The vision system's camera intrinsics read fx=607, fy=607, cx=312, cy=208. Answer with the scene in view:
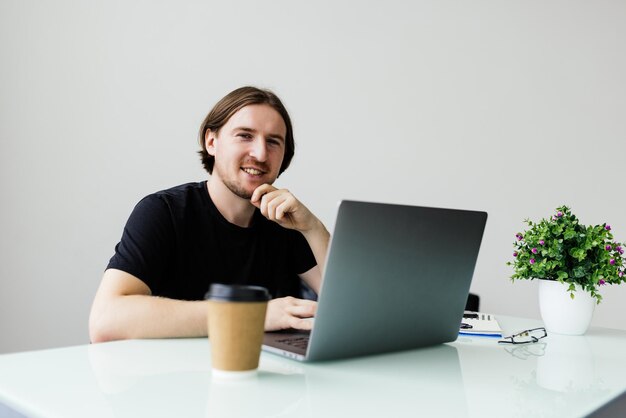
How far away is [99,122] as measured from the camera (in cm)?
295

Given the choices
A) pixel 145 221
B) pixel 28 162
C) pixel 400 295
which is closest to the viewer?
pixel 400 295

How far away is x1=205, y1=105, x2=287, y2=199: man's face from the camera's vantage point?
1770 mm

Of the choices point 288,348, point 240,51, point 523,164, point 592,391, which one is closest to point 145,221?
point 288,348

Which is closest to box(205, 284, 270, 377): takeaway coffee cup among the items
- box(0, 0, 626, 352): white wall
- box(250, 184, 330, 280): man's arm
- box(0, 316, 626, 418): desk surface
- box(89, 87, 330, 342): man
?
box(0, 316, 626, 418): desk surface

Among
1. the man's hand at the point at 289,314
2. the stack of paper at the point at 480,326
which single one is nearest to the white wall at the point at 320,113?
the stack of paper at the point at 480,326

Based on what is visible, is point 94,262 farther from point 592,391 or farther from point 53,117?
point 592,391

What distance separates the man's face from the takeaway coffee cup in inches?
37.8

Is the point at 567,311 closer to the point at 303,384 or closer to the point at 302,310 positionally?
the point at 302,310

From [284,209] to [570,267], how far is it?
0.71 m

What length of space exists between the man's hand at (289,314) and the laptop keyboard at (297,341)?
2 centimetres

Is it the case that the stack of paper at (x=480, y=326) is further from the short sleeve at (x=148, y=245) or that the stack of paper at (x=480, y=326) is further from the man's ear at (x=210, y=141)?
the man's ear at (x=210, y=141)

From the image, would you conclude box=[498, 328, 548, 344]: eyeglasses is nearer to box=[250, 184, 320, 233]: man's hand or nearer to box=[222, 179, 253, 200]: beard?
box=[250, 184, 320, 233]: man's hand

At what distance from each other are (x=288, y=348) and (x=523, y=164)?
7.38 feet

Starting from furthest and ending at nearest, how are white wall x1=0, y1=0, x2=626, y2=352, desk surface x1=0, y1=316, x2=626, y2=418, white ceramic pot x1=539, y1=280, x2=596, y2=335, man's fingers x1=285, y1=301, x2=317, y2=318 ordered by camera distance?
white wall x1=0, y1=0, x2=626, y2=352
white ceramic pot x1=539, y1=280, x2=596, y2=335
man's fingers x1=285, y1=301, x2=317, y2=318
desk surface x1=0, y1=316, x2=626, y2=418
